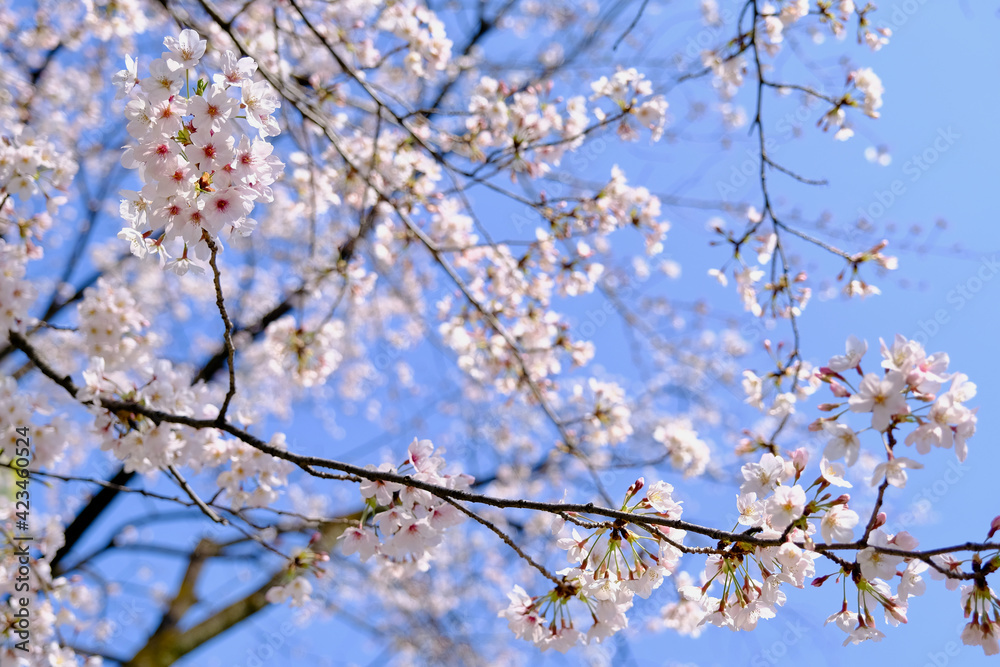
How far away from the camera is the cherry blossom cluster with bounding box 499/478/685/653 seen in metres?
1.40

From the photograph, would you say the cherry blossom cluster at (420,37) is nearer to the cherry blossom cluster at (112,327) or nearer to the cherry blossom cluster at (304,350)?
the cherry blossom cluster at (304,350)

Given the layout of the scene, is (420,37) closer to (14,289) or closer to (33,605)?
(14,289)

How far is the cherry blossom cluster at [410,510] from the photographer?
4.99ft

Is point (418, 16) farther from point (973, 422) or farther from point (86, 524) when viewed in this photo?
point (86, 524)

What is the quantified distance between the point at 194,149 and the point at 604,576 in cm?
143

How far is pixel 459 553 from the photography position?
816 centimetres

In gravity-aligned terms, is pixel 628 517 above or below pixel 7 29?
below

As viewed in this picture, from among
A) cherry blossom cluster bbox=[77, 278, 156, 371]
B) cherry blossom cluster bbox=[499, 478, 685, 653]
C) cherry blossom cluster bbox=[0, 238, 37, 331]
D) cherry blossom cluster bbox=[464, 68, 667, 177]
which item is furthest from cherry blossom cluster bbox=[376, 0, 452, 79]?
cherry blossom cluster bbox=[499, 478, 685, 653]

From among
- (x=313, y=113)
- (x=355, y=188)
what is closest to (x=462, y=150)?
(x=355, y=188)

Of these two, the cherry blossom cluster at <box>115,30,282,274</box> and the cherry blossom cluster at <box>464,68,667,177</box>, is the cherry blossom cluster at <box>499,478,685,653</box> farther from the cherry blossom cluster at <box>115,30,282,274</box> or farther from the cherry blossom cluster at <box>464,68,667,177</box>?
the cherry blossom cluster at <box>464,68,667,177</box>

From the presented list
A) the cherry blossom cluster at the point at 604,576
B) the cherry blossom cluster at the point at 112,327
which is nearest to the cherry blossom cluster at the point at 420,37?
the cherry blossom cluster at the point at 112,327

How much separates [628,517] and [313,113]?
240 cm

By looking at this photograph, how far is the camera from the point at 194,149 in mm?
1274

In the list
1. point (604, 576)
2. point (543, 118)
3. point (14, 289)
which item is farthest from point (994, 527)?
point (14, 289)
